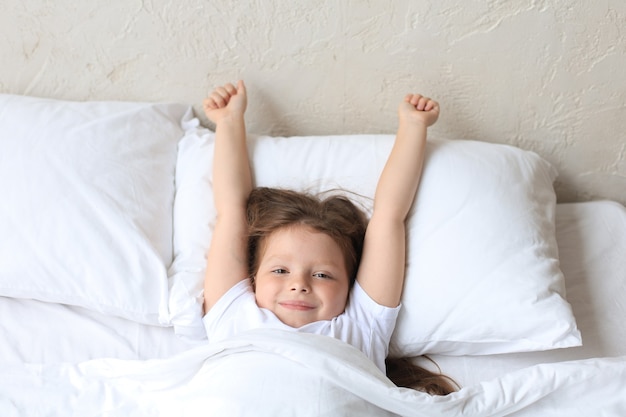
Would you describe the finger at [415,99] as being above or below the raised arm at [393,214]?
above

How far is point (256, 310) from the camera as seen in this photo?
1119mm

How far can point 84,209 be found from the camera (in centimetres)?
119

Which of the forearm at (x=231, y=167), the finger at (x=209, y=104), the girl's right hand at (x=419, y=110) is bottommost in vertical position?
the forearm at (x=231, y=167)

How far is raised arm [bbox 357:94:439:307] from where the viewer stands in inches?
44.4

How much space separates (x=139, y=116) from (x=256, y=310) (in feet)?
1.56

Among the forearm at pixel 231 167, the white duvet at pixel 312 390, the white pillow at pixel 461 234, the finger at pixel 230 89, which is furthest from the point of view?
the finger at pixel 230 89

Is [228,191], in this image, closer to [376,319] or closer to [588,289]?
[376,319]

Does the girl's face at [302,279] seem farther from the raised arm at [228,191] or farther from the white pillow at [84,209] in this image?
the white pillow at [84,209]

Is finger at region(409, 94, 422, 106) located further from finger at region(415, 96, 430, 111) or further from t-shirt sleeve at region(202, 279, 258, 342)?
t-shirt sleeve at region(202, 279, 258, 342)

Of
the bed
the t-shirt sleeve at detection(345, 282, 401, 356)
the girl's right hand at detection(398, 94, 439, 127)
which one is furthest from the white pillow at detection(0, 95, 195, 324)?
the girl's right hand at detection(398, 94, 439, 127)

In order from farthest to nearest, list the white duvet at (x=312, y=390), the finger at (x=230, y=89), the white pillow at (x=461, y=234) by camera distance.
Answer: the finger at (x=230, y=89) → the white pillow at (x=461, y=234) → the white duvet at (x=312, y=390)

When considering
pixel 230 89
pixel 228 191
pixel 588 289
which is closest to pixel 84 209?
pixel 228 191

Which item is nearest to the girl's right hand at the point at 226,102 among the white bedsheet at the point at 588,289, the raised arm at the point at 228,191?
the raised arm at the point at 228,191

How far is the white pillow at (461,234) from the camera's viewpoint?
1.08 m
